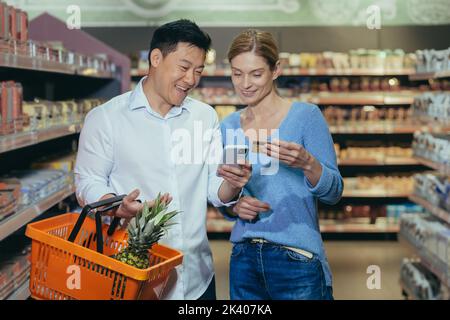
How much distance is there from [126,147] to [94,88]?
10.9ft

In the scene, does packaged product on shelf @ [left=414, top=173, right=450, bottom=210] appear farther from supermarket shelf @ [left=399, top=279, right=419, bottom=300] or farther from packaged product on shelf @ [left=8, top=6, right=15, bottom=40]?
packaged product on shelf @ [left=8, top=6, right=15, bottom=40]

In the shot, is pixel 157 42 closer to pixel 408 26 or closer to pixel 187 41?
pixel 187 41

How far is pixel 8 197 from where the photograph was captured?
2.62 meters

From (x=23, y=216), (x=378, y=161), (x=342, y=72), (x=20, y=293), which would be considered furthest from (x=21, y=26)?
(x=378, y=161)

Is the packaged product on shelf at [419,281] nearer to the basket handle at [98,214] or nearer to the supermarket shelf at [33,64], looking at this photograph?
the supermarket shelf at [33,64]

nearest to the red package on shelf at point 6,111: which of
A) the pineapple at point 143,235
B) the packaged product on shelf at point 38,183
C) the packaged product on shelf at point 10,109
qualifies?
the packaged product on shelf at point 10,109

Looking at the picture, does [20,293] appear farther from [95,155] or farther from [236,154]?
[236,154]

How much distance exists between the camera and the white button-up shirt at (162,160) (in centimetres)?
193

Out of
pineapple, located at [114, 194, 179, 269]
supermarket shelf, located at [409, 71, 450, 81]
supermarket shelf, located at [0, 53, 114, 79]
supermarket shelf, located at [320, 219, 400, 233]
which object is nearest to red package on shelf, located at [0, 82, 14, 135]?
supermarket shelf, located at [0, 53, 114, 79]

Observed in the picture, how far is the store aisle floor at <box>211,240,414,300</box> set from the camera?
4617 millimetres

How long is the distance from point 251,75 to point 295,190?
350 millimetres

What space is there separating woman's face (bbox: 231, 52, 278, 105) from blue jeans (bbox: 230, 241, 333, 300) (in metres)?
0.43

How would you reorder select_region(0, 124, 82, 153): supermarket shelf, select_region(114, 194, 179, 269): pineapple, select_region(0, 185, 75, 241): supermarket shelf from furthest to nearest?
select_region(0, 124, 82, 153): supermarket shelf < select_region(0, 185, 75, 241): supermarket shelf < select_region(114, 194, 179, 269): pineapple
